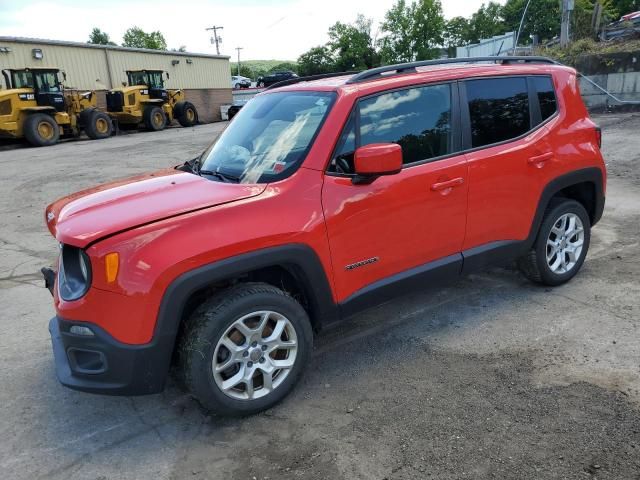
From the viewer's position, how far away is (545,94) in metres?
4.12

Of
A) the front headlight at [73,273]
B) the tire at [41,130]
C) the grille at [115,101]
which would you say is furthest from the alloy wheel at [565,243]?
the grille at [115,101]

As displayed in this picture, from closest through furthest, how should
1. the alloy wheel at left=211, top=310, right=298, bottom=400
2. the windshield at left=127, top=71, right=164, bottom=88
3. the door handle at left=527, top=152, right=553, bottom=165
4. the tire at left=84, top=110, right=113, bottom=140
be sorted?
the alloy wheel at left=211, top=310, right=298, bottom=400
the door handle at left=527, top=152, right=553, bottom=165
the tire at left=84, top=110, right=113, bottom=140
the windshield at left=127, top=71, right=164, bottom=88

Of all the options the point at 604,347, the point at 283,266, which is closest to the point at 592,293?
the point at 604,347

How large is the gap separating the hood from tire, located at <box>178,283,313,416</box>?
0.52 m

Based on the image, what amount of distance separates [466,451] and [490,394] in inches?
21.3

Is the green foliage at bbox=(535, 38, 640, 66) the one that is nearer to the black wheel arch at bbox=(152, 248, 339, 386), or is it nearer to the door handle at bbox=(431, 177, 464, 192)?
the door handle at bbox=(431, 177, 464, 192)

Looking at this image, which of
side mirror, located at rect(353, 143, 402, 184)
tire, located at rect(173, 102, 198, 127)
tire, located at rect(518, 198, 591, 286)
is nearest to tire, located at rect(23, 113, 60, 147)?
tire, located at rect(173, 102, 198, 127)

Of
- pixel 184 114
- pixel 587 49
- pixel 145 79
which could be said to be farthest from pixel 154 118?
pixel 587 49

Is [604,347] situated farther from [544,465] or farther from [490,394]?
[544,465]

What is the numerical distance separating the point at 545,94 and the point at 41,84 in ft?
64.6

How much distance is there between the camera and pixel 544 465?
8.02ft

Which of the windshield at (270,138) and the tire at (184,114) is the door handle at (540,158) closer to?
the windshield at (270,138)

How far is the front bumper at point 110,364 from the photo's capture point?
2.56 metres

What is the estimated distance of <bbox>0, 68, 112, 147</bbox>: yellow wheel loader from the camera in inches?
716
